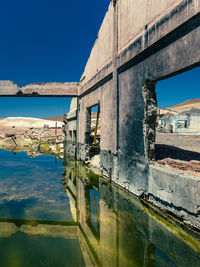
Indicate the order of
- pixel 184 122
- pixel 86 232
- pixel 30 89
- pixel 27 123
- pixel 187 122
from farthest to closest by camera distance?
pixel 27 123 → pixel 184 122 → pixel 187 122 → pixel 30 89 → pixel 86 232

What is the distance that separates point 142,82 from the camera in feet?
14.5

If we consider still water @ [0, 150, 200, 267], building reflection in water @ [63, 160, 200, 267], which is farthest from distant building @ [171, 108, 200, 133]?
building reflection in water @ [63, 160, 200, 267]

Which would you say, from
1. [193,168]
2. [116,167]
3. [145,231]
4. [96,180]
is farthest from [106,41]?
[145,231]

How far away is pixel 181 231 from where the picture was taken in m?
2.91

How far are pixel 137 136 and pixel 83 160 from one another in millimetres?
4982

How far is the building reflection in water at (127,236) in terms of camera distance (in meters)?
2.35

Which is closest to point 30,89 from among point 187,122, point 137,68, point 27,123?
point 137,68

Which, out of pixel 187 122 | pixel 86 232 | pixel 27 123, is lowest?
pixel 86 232

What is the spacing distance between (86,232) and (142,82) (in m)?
3.43

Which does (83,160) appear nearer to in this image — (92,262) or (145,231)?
(145,231)

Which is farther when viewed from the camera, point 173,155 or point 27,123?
point 27,123

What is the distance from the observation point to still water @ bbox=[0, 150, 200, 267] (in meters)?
2.34

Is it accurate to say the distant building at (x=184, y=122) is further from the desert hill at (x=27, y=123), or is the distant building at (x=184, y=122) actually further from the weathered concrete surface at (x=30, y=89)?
the desert hill at (x=27, y=123)

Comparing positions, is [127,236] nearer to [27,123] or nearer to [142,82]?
[142,82]
